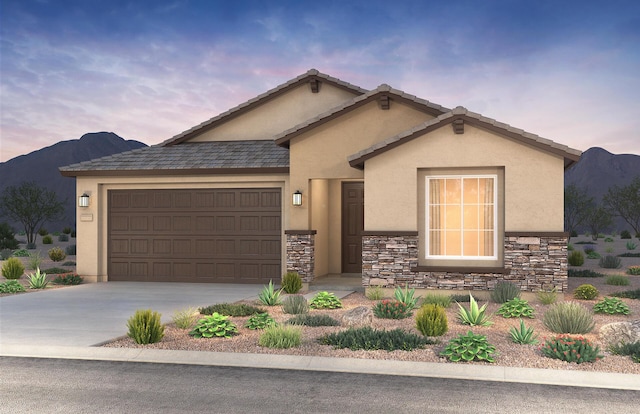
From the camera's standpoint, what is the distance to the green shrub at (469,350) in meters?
8.43

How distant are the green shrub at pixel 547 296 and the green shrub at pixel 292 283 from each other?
227 inches

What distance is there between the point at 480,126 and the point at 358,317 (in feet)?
19.7

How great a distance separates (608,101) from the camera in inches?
1298

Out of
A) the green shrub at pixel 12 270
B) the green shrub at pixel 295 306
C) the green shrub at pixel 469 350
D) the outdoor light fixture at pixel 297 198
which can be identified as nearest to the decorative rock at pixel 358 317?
the green shrub at pixel 295 306

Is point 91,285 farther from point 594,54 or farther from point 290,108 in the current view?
point 594,54

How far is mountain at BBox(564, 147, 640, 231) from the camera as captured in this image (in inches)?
5477

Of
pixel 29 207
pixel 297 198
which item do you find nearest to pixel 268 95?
pixel 297 198

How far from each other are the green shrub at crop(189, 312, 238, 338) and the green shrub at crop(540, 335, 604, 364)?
4753 millimetres

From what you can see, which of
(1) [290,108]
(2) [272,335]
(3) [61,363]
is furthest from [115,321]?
(1) [290,108]

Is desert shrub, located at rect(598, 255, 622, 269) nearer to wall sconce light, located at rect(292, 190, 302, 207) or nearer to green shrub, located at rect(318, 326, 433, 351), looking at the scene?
wall sconce light, located at rect(292, 190, 302, 207)

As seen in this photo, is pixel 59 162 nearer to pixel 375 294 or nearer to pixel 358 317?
pixel 375 294

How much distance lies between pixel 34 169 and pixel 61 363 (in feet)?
482

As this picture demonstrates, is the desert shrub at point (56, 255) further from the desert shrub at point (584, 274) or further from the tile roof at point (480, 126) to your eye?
the desert shrub at point (584, 274)

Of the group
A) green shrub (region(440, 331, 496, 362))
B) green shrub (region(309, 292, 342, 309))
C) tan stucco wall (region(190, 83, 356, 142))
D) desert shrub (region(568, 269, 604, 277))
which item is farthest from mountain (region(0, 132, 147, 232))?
green shrub (region(440, 331, 496, 362))
